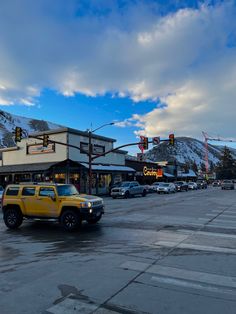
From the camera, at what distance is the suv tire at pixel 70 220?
40.9ft

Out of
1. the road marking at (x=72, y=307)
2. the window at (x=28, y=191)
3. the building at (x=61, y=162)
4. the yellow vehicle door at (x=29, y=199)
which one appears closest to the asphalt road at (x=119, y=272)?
the road marking at (x=72, y=307)

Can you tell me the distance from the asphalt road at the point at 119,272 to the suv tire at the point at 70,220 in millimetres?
554

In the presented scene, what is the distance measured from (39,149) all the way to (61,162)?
24.6 feet

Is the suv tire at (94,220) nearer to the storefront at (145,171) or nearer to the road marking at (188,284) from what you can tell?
the road marking at (188,284)

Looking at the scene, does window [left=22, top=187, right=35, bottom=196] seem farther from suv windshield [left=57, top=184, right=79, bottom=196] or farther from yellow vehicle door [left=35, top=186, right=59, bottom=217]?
suv windshield [left=57, top=184, right=79, bottom=196]

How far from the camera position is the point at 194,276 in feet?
21.1

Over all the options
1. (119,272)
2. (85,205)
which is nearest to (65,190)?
(85,205)

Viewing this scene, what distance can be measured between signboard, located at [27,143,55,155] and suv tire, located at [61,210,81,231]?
29.4m

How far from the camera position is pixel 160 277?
20.7 feet

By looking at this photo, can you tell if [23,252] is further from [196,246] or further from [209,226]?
[209,226]

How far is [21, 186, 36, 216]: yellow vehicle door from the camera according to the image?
527 inches

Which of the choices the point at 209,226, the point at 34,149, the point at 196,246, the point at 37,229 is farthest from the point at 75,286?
the point at 34,149

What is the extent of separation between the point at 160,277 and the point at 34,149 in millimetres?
39185

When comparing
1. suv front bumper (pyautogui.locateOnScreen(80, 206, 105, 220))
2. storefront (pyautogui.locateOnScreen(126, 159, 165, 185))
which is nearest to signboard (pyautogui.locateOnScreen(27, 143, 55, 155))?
storefront (pyautogui.locateOnScreen(126, 159, 165, 185))
